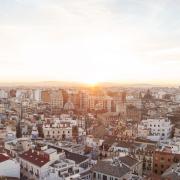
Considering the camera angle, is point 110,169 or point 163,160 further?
point 163,160

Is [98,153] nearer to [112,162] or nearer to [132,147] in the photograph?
[132,147]

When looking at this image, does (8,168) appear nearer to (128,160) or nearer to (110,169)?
(110,169)

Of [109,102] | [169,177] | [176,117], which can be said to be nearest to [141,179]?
[169,177]

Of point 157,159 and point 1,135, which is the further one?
point 1,135

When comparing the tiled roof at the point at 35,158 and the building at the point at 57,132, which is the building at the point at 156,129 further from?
the tiled roof at the point at 35,158

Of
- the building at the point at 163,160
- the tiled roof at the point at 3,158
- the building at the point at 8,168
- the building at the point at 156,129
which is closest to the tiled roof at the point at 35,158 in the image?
the building at the point at 8,168

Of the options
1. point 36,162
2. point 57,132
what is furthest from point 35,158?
point 57,132
